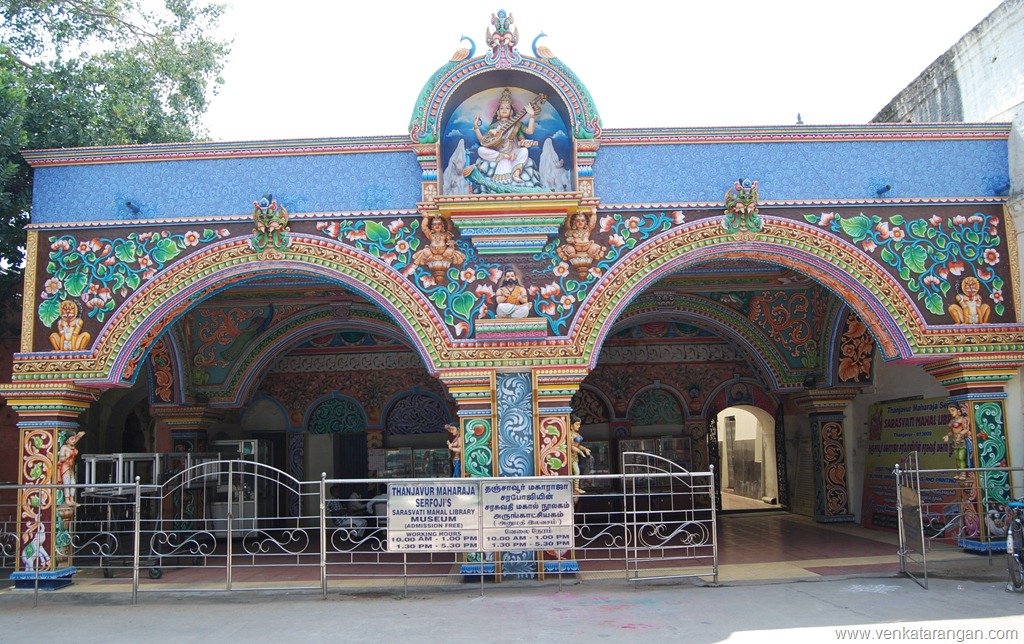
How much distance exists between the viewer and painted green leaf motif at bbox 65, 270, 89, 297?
7695mm

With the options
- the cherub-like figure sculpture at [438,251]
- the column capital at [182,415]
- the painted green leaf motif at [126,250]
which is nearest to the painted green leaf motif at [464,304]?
the cherub-like figure sculpture at [438,251]

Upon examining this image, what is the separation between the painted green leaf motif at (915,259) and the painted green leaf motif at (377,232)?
15.9 feet

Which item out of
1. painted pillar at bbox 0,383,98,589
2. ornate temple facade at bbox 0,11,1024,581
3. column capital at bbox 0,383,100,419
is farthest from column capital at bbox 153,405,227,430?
column capital at bbox 0,383,100,419

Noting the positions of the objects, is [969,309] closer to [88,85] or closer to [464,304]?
[464,304]

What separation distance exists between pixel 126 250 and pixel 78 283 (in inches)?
20.9

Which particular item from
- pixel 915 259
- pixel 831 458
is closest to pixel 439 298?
pixel 915 259

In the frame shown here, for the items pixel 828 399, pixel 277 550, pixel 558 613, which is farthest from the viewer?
pixel 828 399

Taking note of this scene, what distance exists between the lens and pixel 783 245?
25.5ft

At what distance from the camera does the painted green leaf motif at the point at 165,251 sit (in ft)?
25.3

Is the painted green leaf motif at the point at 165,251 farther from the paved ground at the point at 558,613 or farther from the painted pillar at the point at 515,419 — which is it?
the paved ground at the point at 558,613

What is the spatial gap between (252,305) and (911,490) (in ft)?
24.6

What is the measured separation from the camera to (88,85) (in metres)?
9.80

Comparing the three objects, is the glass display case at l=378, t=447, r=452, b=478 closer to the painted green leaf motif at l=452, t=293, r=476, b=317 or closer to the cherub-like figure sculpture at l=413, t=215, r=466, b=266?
the painted green leaf motif at l=452, t=293, r=476, b=317

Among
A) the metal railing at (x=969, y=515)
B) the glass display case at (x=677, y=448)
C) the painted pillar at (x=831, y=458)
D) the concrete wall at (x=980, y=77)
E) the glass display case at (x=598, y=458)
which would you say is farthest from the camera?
the glass display case at (x=677, y=448)
